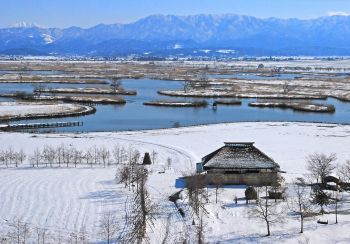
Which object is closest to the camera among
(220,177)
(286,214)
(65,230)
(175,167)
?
(65,230)

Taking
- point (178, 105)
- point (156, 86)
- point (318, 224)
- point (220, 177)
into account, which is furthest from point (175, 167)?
point (156, 86)

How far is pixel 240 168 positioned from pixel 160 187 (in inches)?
117

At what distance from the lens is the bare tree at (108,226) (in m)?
12.8

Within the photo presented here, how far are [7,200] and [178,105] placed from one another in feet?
97.8

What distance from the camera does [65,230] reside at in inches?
520

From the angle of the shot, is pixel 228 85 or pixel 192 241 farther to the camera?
pixel 228 85

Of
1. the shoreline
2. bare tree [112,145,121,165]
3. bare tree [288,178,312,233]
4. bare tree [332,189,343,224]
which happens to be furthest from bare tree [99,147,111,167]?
the shoreline

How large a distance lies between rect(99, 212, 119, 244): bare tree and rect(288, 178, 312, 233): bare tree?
4.70 meters

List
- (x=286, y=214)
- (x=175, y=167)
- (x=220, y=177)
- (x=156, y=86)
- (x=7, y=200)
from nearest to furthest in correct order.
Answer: (x=286, y=214), (x=7, y=200), (x=220, y=177), (x=175, y=167), (x=156, y=86)

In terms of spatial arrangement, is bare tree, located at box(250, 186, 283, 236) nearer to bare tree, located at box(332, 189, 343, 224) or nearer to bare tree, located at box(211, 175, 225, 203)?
bare tree, located at box(332, 189, 343, 224)

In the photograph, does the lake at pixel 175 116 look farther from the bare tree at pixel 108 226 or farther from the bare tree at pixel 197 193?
the bare tree at pixel 108 226

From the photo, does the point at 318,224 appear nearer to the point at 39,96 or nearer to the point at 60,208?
the point at 60,208

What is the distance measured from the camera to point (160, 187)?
17797mm

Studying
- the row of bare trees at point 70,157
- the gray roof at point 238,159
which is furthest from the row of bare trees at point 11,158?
the gray roof at point 238,159
